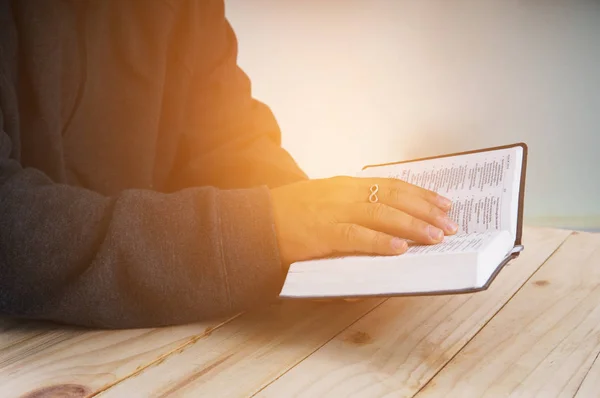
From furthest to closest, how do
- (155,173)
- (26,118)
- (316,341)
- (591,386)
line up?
1. (155,173)
2. (26,118)
3. (316,341)
4. (591,386)

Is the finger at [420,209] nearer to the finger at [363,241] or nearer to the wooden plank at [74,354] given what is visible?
the finger at [363,241]

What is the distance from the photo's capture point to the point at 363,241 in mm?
604

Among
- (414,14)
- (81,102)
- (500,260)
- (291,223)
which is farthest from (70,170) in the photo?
(414,14)

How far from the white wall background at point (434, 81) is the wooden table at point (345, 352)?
131 centimetres

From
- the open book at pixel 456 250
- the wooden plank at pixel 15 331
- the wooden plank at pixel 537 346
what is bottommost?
the wooden plank at pixel 537 346

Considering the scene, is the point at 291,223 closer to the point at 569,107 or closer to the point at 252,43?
the point at 252,43

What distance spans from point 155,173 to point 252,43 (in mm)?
945

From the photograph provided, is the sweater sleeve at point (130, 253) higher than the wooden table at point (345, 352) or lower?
higher

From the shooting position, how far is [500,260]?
1.87 ft

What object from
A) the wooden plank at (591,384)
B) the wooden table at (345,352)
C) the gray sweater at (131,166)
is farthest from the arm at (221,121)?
the wooden plank at (591,384)

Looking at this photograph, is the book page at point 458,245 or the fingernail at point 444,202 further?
the fingernail at point 444,202

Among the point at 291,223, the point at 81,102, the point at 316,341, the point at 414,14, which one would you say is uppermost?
the point at 414,14

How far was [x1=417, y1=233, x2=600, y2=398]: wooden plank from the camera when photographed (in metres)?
0.50

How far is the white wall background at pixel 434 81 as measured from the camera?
192 cm
